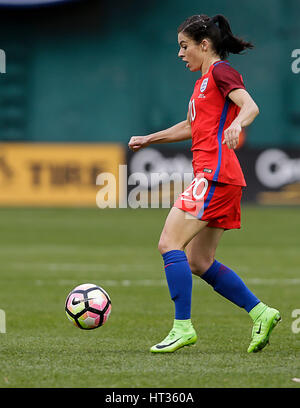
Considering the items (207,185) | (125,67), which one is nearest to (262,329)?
(207,185)

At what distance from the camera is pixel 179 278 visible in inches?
237

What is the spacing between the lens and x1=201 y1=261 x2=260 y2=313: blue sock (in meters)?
6.31

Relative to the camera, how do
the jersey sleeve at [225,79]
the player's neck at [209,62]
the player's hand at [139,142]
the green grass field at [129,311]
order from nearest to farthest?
the green grass field at [129,311] → the jersey sleeve at [225,79] → the player's neck at [209,62] → the player's hand at [139,142]

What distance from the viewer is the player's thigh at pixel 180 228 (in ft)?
19.5

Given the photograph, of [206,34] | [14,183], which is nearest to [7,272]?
[206,34]

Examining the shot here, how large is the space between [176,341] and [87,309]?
2.42 ft

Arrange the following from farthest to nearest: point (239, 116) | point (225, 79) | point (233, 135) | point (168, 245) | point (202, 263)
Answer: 1. point (202, 263)
2. point (168, 245)
3. point (225, 79)
4. point (239, 116)
5. point (233, 135)

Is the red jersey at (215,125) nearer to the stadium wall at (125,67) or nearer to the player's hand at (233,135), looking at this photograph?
the player's hand at (233,135)

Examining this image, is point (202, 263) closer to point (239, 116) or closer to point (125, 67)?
point (239, 116)

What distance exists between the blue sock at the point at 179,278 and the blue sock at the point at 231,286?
326 mm

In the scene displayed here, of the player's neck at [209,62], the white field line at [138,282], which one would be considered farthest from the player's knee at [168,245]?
the white field line at [138,282]

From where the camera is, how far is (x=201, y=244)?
6.30 m

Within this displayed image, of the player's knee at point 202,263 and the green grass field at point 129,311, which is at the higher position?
the player's knee at point 202,263

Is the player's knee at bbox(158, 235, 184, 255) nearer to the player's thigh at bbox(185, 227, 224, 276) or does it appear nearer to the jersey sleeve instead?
the player's thigh at bbox(185, 227, 224, 276)
